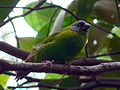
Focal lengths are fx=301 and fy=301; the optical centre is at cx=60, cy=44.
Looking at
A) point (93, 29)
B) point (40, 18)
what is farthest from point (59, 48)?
point (40, 18)

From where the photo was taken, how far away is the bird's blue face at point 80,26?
215 centimetres

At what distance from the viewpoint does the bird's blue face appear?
2.15m

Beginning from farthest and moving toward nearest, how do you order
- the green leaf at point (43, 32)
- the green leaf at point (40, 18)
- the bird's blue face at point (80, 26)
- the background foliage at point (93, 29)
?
1. the green leaf at point (40, 18)
2. the green leaf at point (43, 32)
3. the background foliage at point (93, 29)
4. the bird's blue face at point (80, 26)

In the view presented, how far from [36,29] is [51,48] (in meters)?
0.76

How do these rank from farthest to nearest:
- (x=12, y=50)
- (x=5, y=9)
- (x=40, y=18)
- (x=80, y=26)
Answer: (x=40, y=18) < (x=80, y=26) < (x=5, y=9) < (x=12, y=50)

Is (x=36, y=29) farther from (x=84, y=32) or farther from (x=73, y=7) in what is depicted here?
(x=84, y=32)

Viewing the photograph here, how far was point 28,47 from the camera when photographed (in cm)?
234

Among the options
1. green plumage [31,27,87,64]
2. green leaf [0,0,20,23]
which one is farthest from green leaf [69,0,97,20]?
green leaf [0,0,20,23]

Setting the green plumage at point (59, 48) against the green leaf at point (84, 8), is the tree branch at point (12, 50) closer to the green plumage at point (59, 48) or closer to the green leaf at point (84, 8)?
the green plumage at point (59, 48)

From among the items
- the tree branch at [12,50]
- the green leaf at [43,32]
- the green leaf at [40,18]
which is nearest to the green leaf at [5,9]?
the tree branch at [12,50]

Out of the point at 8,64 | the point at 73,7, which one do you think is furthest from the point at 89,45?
the point at 8,64

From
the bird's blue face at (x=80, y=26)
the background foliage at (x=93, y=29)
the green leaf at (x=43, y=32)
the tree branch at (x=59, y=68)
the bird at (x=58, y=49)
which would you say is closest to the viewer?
the tree branch at (x=59, y=68)

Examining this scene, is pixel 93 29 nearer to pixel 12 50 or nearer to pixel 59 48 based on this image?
pixel 59 48

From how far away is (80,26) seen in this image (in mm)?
2197
